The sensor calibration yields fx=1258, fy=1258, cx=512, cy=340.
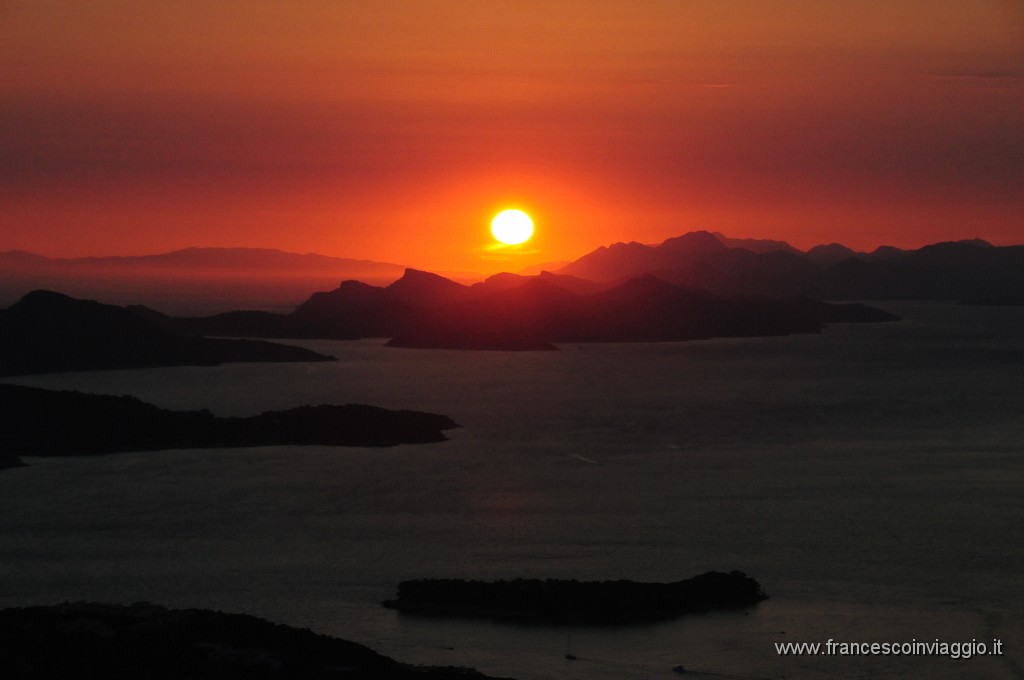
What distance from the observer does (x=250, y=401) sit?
70000 millimetres

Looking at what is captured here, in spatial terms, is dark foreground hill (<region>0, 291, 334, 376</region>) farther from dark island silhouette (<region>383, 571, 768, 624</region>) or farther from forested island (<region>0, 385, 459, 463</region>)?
dark island silhouette (<region>383, 571, 768, 624</region>)

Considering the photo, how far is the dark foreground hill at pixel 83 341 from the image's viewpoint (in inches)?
3442

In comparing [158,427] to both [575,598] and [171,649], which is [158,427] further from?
[171,649]

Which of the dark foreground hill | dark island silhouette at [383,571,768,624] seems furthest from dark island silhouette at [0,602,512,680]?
the dark foreground hill

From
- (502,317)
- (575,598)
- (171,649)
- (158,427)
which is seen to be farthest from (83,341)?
(171,649)

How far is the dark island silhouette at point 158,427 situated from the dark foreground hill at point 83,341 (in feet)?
116

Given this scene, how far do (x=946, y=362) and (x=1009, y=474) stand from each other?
195 ft

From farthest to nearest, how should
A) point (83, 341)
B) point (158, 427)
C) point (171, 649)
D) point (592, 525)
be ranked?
point (83, 341), point (158, 427), point (592, 525), point (171, 649)

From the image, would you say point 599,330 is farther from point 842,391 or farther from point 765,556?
point 765,556

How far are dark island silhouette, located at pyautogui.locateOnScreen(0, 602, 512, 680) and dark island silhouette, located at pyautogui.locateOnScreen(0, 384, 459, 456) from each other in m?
28.1

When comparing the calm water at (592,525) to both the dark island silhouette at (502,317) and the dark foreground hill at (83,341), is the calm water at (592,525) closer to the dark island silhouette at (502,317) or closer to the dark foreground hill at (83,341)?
the dark foreground hill at (83,341)

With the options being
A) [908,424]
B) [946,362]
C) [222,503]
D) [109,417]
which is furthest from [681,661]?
[946,362]

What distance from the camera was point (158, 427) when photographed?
2034 inches

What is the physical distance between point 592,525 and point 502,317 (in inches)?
3591
